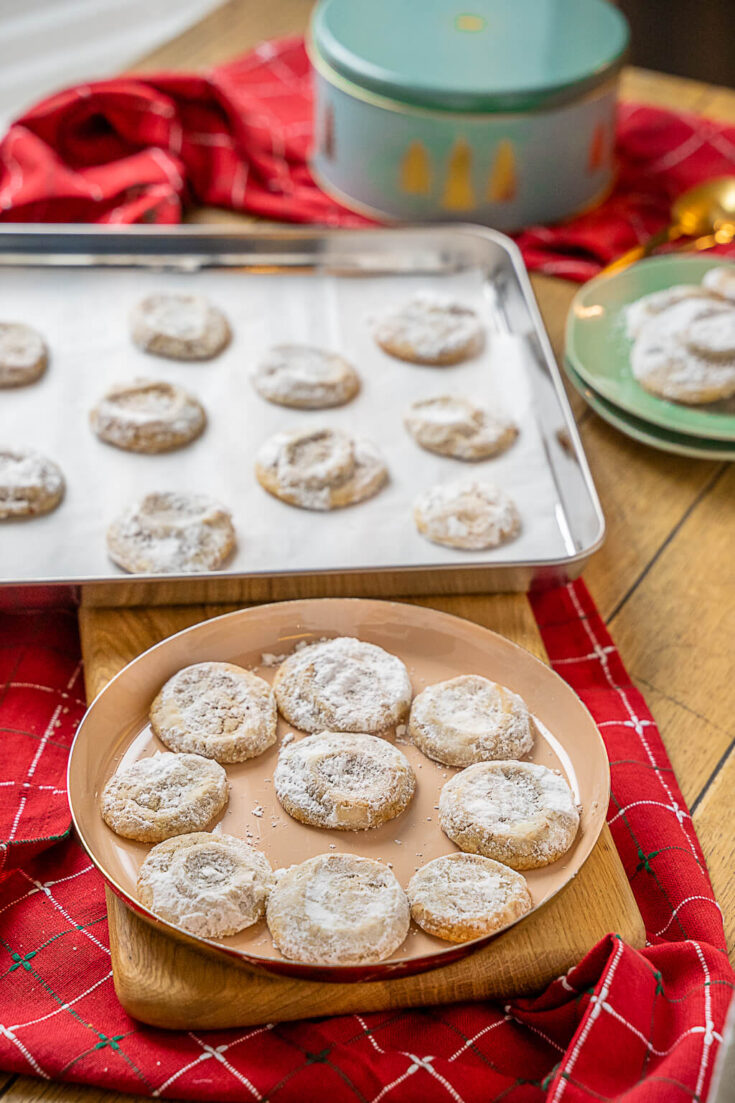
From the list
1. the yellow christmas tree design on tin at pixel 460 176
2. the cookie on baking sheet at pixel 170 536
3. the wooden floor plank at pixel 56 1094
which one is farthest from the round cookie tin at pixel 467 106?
the wooden floor plank at pixel 56 1094

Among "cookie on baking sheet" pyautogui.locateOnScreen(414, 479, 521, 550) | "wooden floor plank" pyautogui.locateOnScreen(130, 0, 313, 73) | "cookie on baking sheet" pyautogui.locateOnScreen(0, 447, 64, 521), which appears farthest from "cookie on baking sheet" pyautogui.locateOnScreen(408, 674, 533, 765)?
"wooden floor plank" pyautogui.locateOnScreen(130, 0, 313, 73)

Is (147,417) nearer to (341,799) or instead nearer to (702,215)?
(341,799)

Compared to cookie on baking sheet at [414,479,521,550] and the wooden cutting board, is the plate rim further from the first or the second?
cookie on baking sheet at [414,479,521,550]

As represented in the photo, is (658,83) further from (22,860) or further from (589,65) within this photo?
(22,860)

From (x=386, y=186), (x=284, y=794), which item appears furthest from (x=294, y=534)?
(x=386, y=186)

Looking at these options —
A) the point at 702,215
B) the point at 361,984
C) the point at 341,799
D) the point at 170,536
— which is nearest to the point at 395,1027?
the point at 361,984

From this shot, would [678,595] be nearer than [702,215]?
Yes
